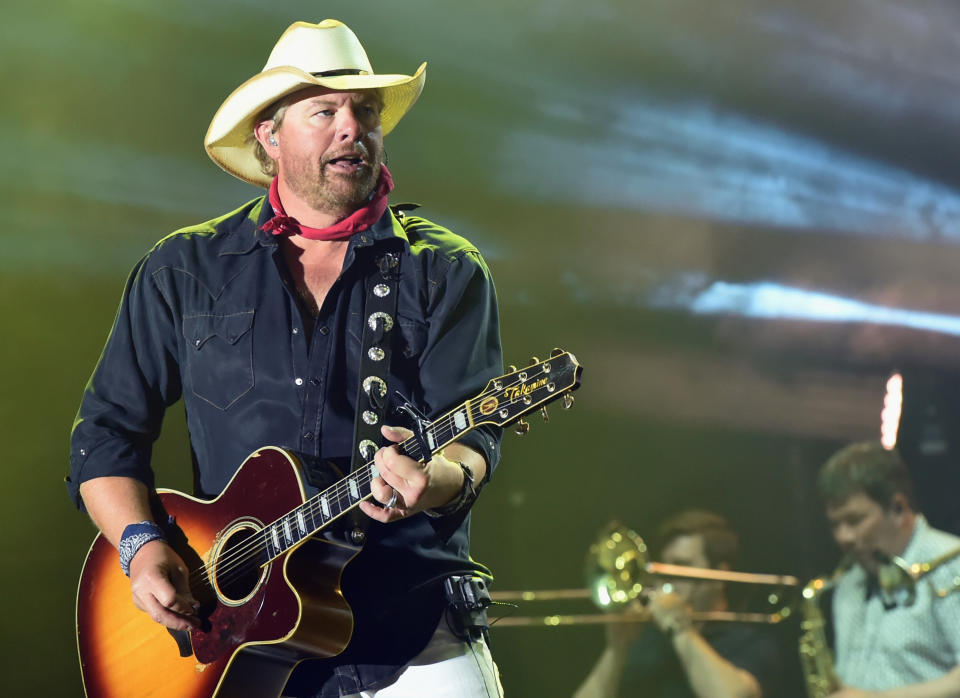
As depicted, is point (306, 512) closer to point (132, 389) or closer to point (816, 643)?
point (132, 389)

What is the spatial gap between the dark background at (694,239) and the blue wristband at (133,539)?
8.71 ft

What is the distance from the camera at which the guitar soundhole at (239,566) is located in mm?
1907

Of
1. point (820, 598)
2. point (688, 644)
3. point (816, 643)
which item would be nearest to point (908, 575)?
point (820, 598)

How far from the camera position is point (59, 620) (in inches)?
138

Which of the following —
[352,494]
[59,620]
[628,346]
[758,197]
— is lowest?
[59,620]

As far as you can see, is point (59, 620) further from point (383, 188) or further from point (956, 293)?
point (956, 293)

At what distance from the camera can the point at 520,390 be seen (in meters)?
1.76

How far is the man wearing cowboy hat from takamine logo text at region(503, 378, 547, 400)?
0.55 ft

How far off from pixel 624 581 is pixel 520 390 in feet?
10.7

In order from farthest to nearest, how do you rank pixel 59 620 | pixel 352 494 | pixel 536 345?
1. pixel 536 345
2. pixel 59 620
3. pixel 352 494

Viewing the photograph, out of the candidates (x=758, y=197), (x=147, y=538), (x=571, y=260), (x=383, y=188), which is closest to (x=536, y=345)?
(x=571, y=260)

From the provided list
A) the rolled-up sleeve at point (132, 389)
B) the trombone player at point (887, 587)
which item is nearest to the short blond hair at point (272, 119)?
the rolled-up sleeve at point (132, 389)

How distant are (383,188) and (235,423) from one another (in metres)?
0.64

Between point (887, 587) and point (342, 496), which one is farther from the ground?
point (342, 496)
